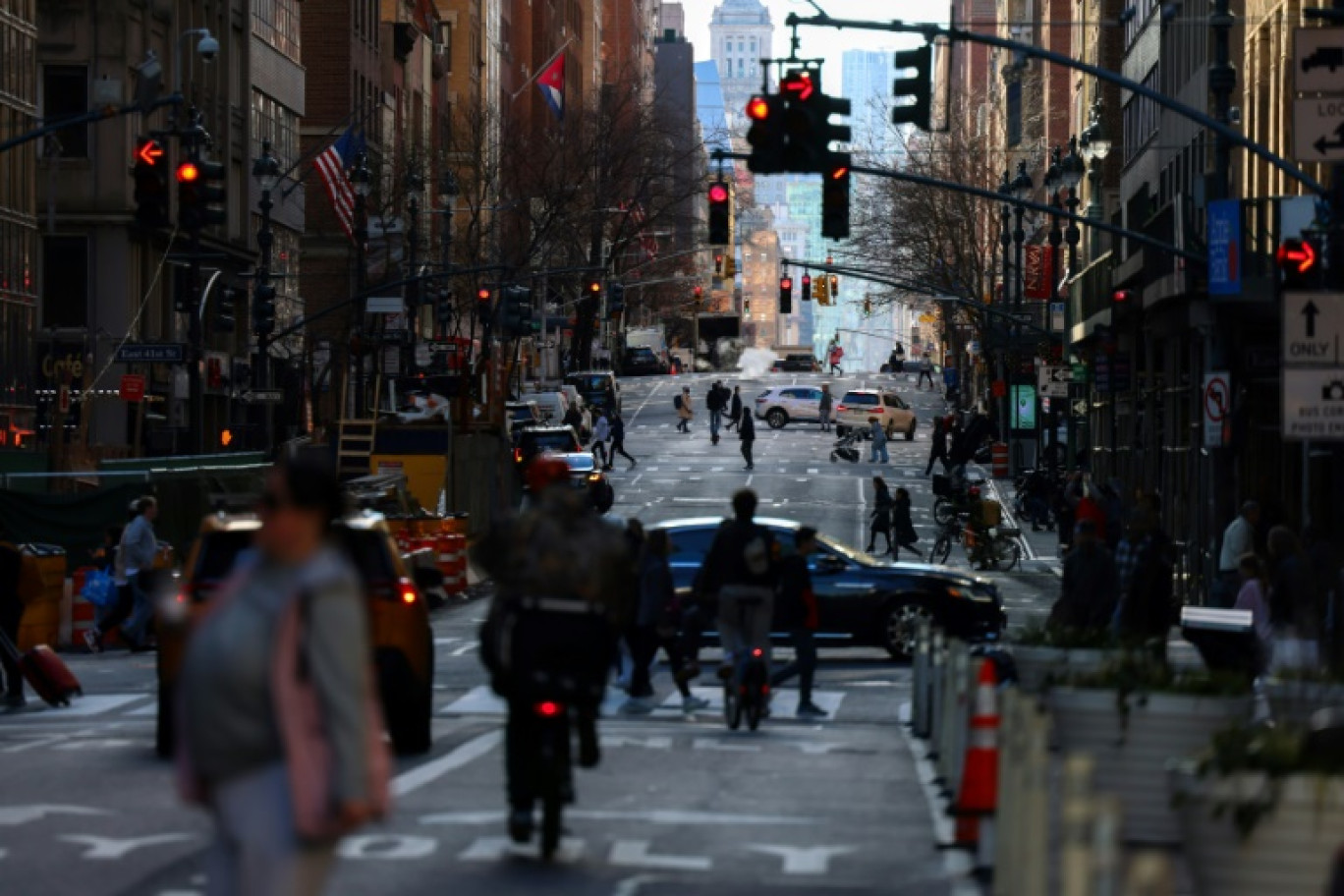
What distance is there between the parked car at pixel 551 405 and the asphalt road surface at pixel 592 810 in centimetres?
5303

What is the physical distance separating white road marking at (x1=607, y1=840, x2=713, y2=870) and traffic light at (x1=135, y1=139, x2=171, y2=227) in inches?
642

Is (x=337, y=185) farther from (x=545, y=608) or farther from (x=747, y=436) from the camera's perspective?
(x=545, y=608)

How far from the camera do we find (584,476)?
60.1 meters

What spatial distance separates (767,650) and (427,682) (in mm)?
3635

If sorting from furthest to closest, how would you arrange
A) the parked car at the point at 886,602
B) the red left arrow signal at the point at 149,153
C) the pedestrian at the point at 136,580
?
the pedestrian at the point at 136,580 → the red left arrow signal at the point at 149,153 → the parked car at the point at 886,602

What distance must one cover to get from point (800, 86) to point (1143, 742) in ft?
56.1

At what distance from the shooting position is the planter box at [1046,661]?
15.3 metres

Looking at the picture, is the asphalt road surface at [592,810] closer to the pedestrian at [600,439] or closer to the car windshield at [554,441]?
the car windshield at [554,441]

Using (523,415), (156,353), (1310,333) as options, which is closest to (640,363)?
(523,415)

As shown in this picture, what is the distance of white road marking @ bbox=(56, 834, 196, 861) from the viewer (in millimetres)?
13344

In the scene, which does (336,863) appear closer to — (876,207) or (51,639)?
(51,639)

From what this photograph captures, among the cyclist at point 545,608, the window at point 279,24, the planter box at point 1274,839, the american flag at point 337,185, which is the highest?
the window at point 279,24

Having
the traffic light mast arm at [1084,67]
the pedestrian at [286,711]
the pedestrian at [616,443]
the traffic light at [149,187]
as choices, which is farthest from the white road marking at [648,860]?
the pedestrian at [616,443]

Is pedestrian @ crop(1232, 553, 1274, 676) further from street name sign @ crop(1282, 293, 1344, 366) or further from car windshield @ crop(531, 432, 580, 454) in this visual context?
car windshield @ crop(531, 432, 580, 454)
